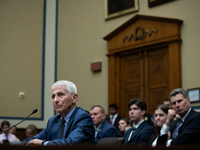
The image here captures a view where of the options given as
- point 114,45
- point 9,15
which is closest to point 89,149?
point 114,45

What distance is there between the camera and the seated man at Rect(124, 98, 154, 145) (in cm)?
392

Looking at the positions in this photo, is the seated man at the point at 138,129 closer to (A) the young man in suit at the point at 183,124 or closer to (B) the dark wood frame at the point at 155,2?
(A) the young man in suit at the point at 183,124

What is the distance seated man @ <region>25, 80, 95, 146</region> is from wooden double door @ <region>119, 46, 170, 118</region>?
14.8 ft

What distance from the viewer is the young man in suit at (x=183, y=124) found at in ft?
10.7

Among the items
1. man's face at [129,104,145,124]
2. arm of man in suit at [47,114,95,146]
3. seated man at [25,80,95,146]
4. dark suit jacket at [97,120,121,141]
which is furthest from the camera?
dark suit jacket at [97,120,121,141]

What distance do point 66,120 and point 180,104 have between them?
1511mm

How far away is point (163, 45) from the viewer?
22.6 feet

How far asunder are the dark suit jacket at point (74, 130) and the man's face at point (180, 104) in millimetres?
1413

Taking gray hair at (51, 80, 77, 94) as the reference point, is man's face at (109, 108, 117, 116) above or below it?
below

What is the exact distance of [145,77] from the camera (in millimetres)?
7254

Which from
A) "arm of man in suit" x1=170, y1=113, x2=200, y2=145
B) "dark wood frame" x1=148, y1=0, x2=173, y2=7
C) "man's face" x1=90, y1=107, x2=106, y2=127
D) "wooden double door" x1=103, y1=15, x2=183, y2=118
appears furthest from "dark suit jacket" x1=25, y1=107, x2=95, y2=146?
"dark wood frame" x1=148, y1=0, x2=173, y2=7

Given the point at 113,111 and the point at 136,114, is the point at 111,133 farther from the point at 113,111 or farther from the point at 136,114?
the point at 113,111

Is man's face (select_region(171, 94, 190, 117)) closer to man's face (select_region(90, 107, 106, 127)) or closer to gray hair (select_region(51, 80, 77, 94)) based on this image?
man's face (select_region(90, 107, 106, 127))

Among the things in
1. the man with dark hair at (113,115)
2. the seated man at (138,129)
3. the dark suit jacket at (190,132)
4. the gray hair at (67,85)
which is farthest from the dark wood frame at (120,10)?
the gray hair at (67,85)
